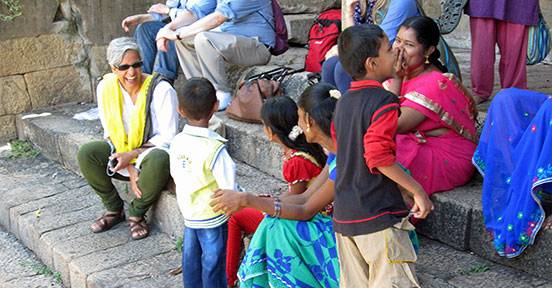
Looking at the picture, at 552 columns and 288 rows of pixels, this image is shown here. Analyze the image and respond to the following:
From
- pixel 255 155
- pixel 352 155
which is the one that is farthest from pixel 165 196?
pixel 352 155

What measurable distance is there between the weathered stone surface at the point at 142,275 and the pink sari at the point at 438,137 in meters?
1.41

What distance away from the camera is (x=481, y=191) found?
12.6 feet

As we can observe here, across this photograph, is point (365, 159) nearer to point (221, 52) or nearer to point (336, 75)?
point (336, 75)

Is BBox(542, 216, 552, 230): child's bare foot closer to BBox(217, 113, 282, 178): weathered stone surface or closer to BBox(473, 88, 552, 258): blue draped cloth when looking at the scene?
BBox(473, 88, 552, 258): blue draped cloth

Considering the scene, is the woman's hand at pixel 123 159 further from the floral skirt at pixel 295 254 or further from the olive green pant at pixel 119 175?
the floral skirt at pixel 295 254

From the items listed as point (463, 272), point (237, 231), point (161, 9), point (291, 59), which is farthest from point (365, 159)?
point (291, 59)

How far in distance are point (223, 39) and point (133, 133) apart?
3.95 ft

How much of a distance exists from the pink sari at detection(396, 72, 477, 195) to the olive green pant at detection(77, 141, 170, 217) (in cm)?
148

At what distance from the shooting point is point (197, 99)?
11.8ft

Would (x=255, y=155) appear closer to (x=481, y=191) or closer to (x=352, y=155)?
(x=481, y=191)

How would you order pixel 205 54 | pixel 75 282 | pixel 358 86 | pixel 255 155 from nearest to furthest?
pixel 358 86 < pixel 75 282 < pixel 255 155 < pixel 205 54

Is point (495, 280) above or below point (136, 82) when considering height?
below

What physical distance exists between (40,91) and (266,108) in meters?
3.96

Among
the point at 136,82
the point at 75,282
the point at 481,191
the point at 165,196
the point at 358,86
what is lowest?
the point at 75,282
